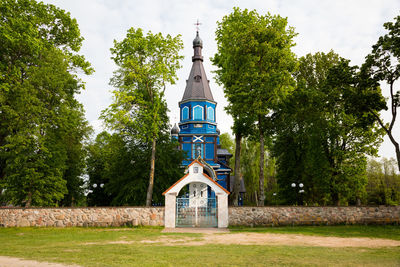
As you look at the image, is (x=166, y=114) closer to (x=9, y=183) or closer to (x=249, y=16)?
(x=249, y=16)

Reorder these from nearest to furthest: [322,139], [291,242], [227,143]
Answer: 1. [291,242]
2. [322,139]
3. [227,143]

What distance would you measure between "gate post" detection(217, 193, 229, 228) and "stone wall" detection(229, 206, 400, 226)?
13.9 inches

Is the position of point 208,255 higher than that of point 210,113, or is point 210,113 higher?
point 210,113

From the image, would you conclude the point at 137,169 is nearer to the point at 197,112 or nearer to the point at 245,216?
the point at 245,216

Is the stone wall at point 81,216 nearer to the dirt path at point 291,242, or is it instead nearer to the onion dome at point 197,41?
the dirt path at point 291,242

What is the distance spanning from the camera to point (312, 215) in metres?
15.7

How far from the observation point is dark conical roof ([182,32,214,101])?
32.6 meters

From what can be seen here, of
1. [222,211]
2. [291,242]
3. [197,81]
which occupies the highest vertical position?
[197,81]

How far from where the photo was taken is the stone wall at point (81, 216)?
14977 millimetres

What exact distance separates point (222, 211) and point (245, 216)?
137 centimetres

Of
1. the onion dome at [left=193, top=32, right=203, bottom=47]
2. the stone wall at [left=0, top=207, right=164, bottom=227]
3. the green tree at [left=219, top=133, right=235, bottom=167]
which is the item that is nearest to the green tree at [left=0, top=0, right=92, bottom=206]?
the stone wall at [left=0, top=207, right=164, bottom=227]

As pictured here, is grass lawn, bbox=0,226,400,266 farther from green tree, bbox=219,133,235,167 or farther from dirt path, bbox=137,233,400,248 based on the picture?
green tree, bbox=219,133,235,167

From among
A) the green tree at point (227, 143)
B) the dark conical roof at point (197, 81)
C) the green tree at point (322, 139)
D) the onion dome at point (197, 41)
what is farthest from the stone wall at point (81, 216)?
the green tree at point (227, 143)

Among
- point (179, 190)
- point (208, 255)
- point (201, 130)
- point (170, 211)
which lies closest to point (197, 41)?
point (201, 130)
